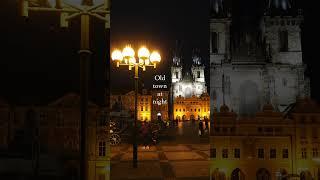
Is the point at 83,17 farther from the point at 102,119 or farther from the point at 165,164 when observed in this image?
the point at 165,164

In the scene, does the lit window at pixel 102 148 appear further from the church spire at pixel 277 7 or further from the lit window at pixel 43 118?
the church spire at pixel 277 7

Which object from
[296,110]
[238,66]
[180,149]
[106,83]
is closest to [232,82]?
[238,66]

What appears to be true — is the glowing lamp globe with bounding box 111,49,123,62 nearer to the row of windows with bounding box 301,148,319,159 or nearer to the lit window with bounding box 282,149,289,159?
the lit window with bounding box 282,149,289,159

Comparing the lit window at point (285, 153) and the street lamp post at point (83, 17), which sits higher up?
the street lamp post at point (83, 17)

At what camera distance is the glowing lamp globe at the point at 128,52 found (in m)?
8.88

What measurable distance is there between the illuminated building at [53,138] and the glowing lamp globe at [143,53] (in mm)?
3457

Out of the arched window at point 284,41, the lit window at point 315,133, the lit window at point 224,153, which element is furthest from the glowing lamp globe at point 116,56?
the lit window at point 315,133

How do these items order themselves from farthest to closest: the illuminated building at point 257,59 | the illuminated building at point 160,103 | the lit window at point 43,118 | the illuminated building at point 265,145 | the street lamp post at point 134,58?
the illuminated building at point 160,103 < the street lamp post at point 134,58 < the illuminated building at point 265,145 < the illuminated building at point 257,59 < the lit window at point 43,118

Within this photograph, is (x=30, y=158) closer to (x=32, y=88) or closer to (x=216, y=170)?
(x=32, y=88)

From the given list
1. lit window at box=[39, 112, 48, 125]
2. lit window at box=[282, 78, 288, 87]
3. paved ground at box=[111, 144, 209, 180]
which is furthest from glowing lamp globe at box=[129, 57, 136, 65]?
lit window at box=[282, 78, 288, 87]

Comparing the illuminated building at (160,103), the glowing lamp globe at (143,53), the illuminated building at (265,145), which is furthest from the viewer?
the illuminated building at (160,103)

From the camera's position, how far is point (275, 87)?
616 centimetres

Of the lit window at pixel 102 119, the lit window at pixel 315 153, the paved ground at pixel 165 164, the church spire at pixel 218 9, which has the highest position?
the church spire at pixel 218 9

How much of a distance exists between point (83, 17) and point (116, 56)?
4011mm
